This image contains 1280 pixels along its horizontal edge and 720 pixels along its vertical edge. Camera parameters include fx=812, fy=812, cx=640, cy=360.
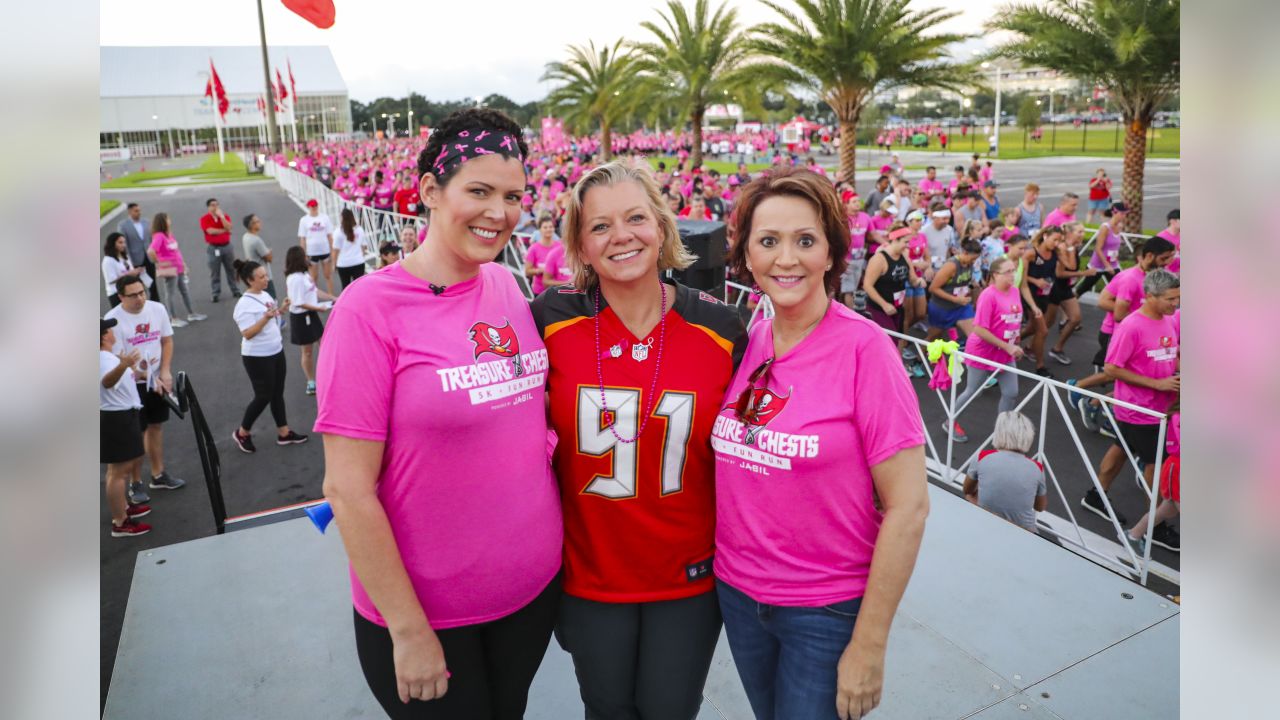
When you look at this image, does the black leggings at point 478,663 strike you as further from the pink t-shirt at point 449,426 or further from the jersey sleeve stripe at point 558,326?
the jersey sleeve stripe at point 558,326

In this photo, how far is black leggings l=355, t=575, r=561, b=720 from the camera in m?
2.09

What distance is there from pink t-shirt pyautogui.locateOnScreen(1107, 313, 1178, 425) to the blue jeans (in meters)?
4.54

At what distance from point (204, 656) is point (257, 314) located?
15.4 ft

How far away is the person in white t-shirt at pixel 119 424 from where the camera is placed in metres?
5.80

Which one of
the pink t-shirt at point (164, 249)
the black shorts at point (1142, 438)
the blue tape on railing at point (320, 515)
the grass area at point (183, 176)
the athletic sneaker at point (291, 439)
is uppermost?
the grass area at point (183, 176)

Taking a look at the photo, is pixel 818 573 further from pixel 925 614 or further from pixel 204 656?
pixel 204 656

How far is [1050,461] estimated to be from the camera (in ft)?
24.0

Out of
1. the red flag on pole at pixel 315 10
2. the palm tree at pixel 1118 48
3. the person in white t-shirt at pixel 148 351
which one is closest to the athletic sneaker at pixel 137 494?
the person in white t-shirt at pixel 148 351

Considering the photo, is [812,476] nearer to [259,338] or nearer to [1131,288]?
[259,338]

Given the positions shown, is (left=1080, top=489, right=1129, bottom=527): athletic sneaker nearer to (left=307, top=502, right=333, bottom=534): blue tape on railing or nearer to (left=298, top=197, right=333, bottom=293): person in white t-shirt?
(left=307, top=502, right=333, bottom=534): blue tape on railing

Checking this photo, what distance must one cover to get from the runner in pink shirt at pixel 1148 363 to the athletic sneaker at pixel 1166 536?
314 mm

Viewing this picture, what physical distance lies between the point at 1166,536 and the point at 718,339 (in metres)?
4.94
